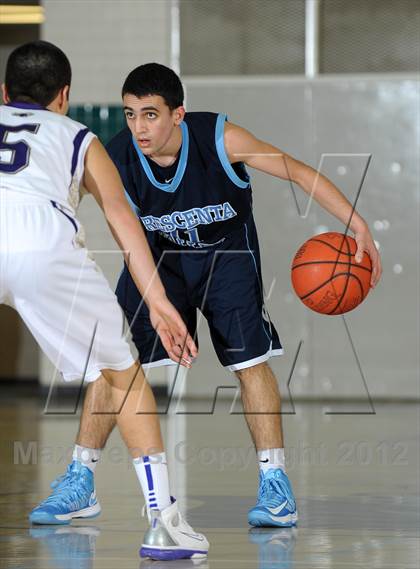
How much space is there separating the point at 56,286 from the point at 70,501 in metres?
1.16

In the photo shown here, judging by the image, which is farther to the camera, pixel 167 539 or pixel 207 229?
pixel 207 229

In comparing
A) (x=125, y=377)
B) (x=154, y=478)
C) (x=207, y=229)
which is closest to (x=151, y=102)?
(x=207, y=229)

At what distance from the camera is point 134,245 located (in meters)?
3.15

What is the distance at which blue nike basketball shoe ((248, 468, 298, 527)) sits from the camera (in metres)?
3.78

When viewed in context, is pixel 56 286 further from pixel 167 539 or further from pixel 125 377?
pixel 167 539

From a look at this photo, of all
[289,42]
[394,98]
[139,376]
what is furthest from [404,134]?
[139,376]

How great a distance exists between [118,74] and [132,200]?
4598mm

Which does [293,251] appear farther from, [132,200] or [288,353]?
[132,200]

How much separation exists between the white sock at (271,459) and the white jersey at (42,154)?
1.30 metres

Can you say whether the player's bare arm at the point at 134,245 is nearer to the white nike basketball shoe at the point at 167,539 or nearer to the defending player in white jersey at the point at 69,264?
the defending player in white jersey at the point at 69,264

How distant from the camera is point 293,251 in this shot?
8.52 m

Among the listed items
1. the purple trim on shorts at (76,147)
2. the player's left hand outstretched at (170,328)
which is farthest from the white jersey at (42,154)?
the player's left hand outstretched at (170,328)

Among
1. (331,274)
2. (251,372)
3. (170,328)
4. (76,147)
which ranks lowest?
(251,372)

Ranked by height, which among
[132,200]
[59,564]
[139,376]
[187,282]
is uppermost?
[132,200]
